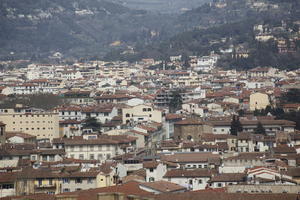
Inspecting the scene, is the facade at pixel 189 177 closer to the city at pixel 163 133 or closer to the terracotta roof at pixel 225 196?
the city at pixel 163 133

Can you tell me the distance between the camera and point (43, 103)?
340ft

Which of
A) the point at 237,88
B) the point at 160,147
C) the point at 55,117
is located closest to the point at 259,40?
the point at 237,88

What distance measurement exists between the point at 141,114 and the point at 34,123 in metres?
7.87

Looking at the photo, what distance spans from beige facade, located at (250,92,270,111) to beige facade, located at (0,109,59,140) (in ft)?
63.2

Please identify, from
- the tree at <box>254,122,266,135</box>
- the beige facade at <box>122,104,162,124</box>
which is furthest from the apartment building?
the beige facade at <box>122,104,162,124</box>

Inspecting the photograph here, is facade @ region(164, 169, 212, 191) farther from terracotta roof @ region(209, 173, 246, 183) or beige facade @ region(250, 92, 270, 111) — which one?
beige facade @ region(250, 92, 270, 111)

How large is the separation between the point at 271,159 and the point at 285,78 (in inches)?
3203

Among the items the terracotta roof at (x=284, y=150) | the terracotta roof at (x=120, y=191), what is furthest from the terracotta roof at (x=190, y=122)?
the terracotta roof at (x=120, y=191)

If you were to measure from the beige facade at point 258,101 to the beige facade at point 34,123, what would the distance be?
19.3 m

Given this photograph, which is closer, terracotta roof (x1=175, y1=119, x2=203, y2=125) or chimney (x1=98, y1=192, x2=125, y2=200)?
chimney (x1=98, y1=192, x2=125, y2=200)

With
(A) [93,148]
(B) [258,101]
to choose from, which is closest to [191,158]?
(A) [93,148]

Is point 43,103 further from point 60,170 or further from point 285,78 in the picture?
point 60,170

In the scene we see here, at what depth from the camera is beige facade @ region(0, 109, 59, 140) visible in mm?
81294

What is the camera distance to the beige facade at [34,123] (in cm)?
8129
